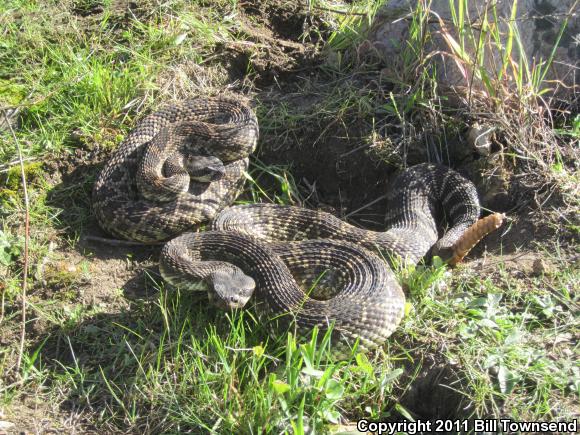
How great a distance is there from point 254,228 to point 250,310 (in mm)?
1099

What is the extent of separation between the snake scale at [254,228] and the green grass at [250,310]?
0.20 meters

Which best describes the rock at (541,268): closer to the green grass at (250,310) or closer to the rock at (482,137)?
the green grass at (250,310)

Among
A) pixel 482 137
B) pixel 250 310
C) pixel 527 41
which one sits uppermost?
pixel 527 41

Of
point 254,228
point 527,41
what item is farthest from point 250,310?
point 527,41

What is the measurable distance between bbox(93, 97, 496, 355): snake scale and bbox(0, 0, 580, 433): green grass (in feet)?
0.65

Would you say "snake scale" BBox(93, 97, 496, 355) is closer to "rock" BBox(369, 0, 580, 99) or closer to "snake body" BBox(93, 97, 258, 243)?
"snake body" BBox(93, 97, 258, 243)

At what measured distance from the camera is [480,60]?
242 inches

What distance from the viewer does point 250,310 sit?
500cm

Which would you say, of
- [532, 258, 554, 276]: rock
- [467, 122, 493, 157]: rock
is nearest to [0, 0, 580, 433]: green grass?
[532, 258, 554, 276]: rock

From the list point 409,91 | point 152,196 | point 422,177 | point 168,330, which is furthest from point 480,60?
point 168,330

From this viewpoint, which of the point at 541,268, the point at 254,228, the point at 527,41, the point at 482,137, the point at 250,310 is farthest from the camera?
the point at 527,41

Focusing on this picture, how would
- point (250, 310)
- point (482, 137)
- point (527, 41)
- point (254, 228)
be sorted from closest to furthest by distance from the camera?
point (250, 310)
point (254, 228)
point (482, 137)
point (527, 41)

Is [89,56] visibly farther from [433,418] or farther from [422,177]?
[433,418]

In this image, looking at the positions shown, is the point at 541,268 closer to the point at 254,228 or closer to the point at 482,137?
the point at 482,137
